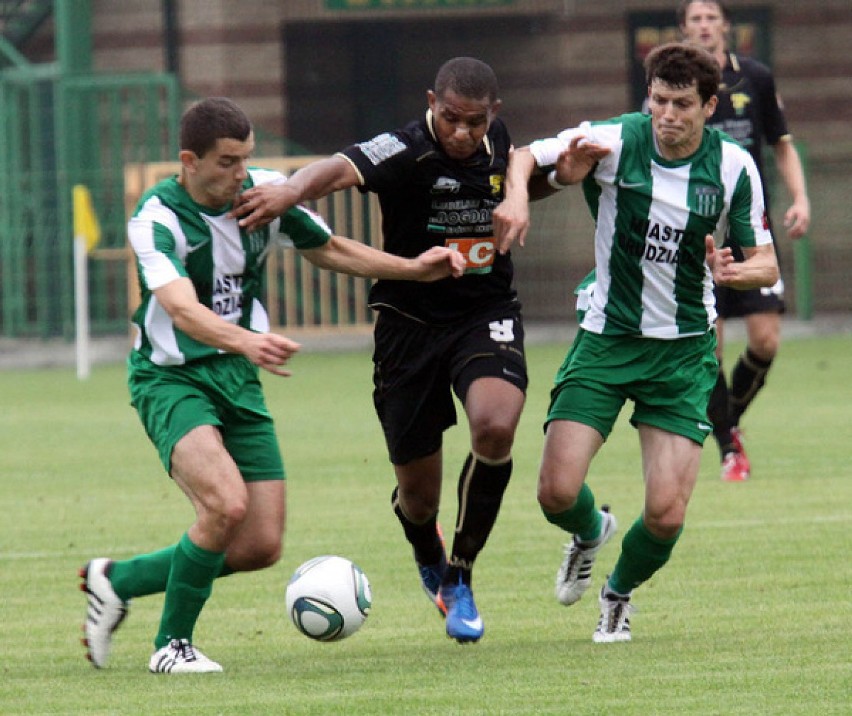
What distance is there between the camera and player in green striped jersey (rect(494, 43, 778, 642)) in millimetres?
6285

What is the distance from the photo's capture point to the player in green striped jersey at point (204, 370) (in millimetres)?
5805

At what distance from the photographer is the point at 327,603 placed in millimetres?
5992

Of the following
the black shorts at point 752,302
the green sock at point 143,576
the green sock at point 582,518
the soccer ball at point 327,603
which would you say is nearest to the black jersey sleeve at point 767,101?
the black shorts at point 752,302

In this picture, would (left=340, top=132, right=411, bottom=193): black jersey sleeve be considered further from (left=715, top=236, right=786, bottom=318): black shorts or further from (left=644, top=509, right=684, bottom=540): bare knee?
(left=715, top=236, right=786, bottom=318): black shorts

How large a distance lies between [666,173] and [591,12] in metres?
17.2

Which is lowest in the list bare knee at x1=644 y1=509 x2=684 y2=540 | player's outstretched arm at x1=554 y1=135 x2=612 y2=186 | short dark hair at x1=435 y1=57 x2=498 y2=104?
bare knee at x1=644 y1=509 x2=684 y2=540

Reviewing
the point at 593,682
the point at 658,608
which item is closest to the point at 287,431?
the point at 658,608

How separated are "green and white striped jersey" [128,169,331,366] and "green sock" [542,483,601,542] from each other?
3.97 ft

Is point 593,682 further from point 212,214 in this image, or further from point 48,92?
point 48,92

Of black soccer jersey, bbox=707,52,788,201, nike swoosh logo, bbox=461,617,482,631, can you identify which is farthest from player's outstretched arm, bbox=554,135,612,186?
black soccer jersey, bbox=707,52,788,201

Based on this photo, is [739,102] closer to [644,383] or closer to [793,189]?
[793,189]

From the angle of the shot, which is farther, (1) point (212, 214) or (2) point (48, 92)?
(2) point (48, 92)

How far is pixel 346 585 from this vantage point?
605 centimetres

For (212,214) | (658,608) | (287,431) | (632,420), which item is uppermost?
(212,214)
